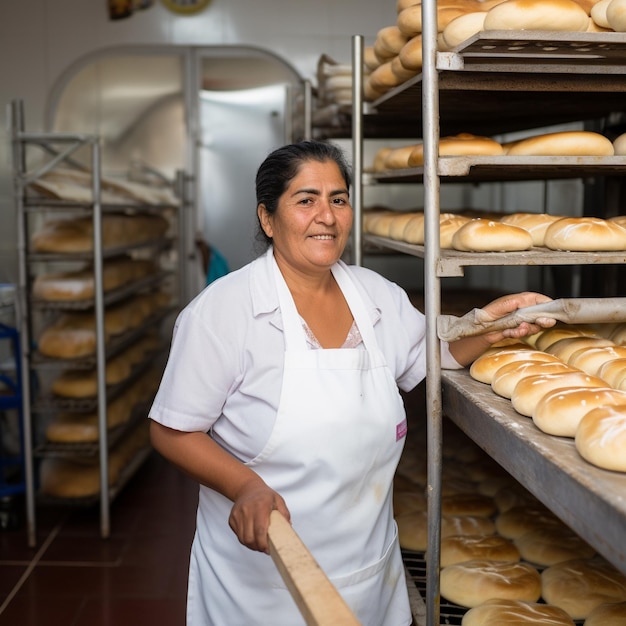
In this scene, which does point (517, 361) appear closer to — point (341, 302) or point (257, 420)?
point (341, 302)

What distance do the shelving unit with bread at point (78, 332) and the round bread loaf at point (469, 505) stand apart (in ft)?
6.09

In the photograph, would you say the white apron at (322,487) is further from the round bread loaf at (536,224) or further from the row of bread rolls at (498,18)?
the row of bread rolls at (498,18)

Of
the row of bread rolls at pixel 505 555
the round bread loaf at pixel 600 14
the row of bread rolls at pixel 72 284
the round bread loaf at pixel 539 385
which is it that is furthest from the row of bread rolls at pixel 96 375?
the round bread loaf at pixel 600 14

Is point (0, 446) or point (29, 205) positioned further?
point (0, 446)

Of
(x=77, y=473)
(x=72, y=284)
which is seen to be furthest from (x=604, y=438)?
(x=77, y=473)

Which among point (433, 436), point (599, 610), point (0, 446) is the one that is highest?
point (433, 436)

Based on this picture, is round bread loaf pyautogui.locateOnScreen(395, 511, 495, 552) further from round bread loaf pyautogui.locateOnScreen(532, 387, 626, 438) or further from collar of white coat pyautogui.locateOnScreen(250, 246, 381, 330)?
round bread loaf pyautogui.locateOnScreen(532, 387, 626, 438)

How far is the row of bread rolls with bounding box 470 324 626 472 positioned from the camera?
46.9 inches

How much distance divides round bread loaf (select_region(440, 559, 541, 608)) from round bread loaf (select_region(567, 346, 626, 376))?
1.91 ft

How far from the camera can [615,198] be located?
316 centimetres

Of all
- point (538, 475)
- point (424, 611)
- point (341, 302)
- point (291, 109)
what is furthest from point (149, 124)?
point (538, 475)

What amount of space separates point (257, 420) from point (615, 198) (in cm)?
204

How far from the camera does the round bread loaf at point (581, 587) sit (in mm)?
1908

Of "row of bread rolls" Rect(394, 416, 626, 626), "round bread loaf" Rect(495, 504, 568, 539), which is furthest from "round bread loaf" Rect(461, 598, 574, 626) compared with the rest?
"round bread loaf" Rect(495, 504, 568, 539)
